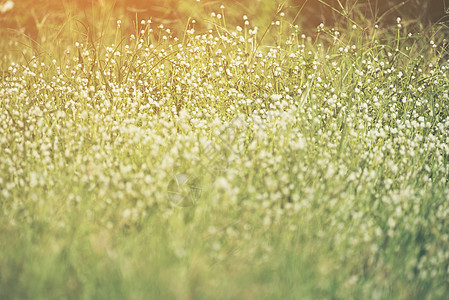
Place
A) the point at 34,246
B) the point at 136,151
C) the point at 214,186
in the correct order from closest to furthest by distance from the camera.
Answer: the point at 34,246 → the point at 214,186 → the point at 136,151

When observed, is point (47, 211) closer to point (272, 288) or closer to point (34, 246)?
point (34, 246)

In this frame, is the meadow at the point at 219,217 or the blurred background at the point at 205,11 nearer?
the meadow at the point at 219,217

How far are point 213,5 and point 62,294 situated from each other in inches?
254

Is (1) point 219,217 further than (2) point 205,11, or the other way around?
(2) point 205,11

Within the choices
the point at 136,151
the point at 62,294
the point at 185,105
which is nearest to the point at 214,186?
the point at 136,151

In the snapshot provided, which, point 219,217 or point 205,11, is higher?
point 219,217

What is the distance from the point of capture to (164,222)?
283cm

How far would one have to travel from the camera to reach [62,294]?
2369mm

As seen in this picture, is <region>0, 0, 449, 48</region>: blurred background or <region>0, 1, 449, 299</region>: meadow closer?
<region>0, 1, 449, 299</region>: meadow

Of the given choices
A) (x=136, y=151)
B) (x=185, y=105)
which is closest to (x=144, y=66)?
(x=185, y=105)

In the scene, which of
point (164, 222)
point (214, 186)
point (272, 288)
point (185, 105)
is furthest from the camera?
point (185, 105)

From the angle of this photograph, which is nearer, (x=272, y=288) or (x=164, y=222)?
(x=272, y=288)

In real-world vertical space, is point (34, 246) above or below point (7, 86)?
above

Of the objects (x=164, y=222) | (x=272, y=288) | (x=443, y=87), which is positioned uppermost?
(x=443, y=87)
